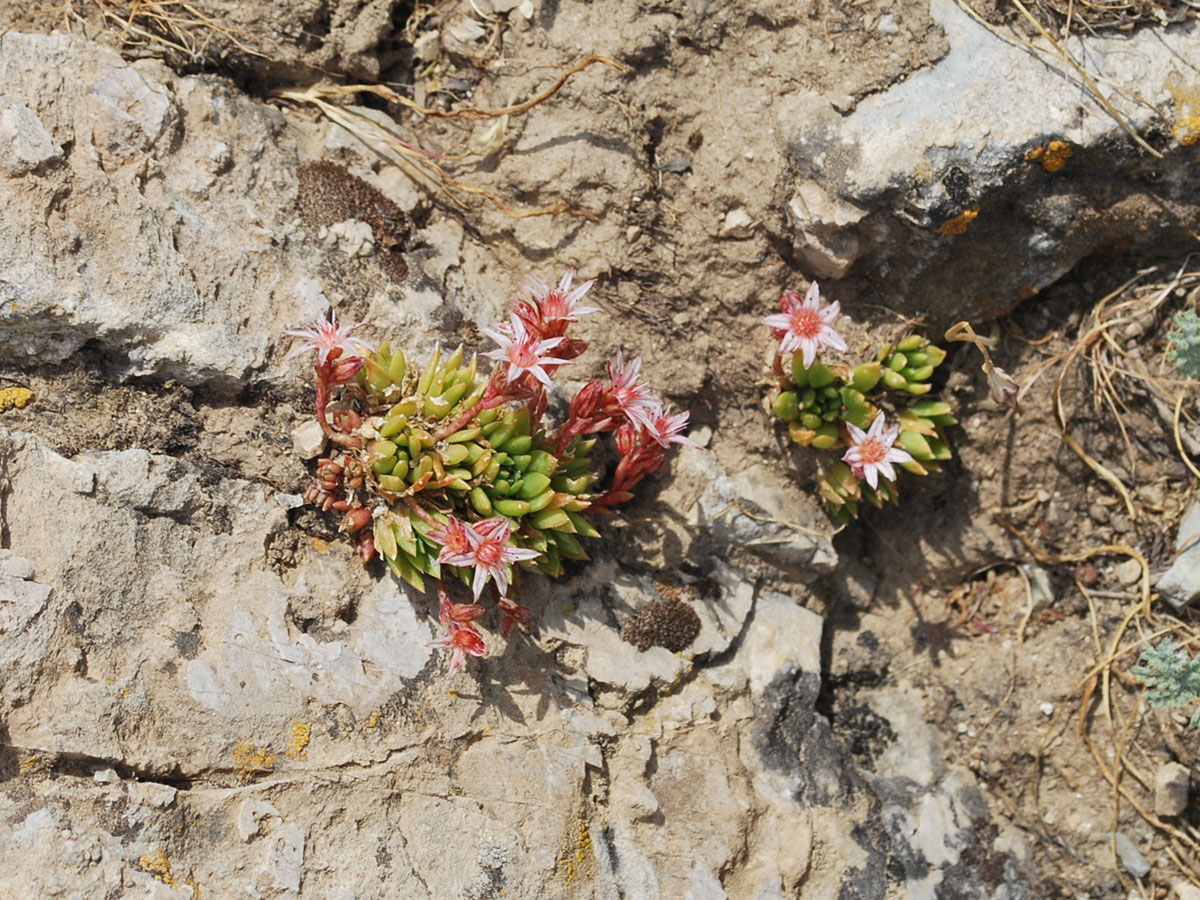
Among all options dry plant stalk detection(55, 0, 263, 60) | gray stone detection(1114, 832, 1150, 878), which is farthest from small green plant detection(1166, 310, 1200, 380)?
dry plant stalk detection(55, 0, 263, 60)

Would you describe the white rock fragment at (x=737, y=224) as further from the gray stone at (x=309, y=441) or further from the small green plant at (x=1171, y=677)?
the small green plant at (x=1171, y=677)

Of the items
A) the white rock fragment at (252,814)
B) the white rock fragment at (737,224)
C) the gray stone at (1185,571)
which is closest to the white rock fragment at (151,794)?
the white rock fragment at (252,814)

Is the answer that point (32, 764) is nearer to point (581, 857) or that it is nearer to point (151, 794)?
point (151, 794)

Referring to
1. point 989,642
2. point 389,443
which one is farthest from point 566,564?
point 989,642

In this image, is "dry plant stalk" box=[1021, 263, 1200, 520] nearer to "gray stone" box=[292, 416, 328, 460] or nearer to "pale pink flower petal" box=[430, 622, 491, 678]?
"pale pink flower petal" box=[430, 622, 491, 678]

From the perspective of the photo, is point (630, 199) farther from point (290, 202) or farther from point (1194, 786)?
point (1194, 786)
